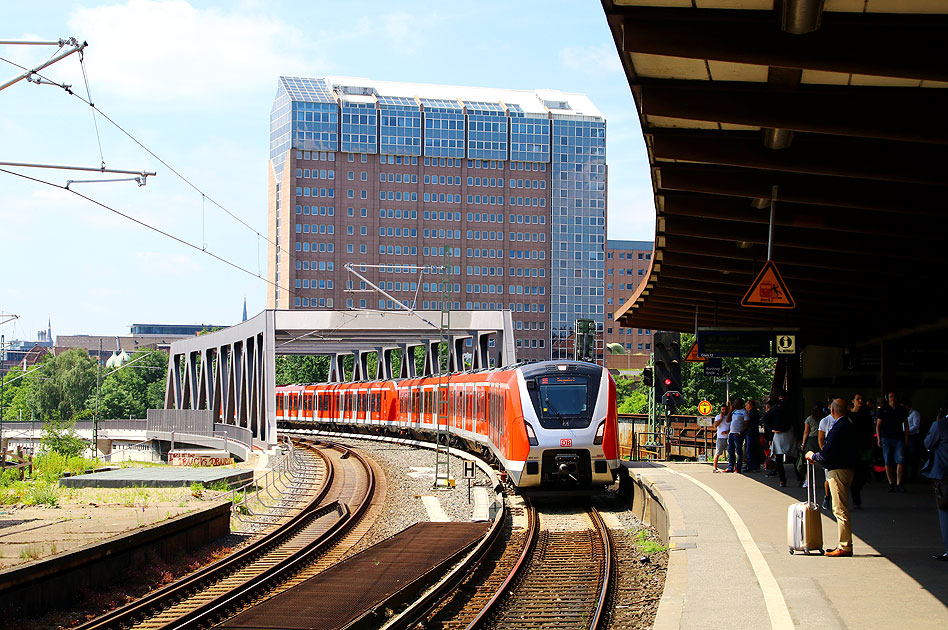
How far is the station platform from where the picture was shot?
767 centimetres

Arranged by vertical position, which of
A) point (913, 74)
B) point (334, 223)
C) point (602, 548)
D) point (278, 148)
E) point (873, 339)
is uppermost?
point (278, 148)

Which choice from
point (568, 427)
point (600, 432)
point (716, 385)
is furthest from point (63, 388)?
point (600, 432)

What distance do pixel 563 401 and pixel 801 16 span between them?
12458 millimetres

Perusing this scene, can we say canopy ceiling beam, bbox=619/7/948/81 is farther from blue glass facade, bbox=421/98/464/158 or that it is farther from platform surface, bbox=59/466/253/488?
blue glass facade, bbox=421/98/464/158

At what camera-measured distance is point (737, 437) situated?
1998 centimetres

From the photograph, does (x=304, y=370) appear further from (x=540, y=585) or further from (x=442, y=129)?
(x=540, y=585)

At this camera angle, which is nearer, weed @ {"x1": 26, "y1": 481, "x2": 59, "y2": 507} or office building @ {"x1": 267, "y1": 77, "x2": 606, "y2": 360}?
weed @ {"x1": 26, "y1": 481, "x2": 59, "y2": 507}

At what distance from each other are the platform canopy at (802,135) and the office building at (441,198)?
351 ft

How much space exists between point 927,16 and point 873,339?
54.4ft

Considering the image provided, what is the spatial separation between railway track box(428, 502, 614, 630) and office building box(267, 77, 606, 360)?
10829cm

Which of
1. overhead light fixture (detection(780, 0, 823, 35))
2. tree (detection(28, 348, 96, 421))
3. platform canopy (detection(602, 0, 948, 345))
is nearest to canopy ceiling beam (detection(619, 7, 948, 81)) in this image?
platform canopy (detection(602, 0, 948, 345))

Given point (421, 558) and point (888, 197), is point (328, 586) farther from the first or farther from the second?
point (888, 197)

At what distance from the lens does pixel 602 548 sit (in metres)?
13.7

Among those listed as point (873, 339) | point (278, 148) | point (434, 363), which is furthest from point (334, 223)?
point (873, 339)
